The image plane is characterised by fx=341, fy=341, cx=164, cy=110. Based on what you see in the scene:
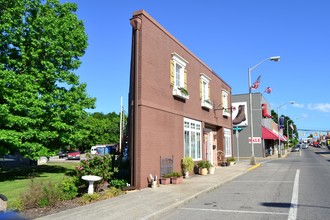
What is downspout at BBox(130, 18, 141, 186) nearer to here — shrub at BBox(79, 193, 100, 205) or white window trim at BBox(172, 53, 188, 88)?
shrub at BBox(79, 193, 100, 205)

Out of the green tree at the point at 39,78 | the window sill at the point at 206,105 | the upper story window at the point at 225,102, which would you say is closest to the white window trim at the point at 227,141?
the upper story window at the point at 225,102

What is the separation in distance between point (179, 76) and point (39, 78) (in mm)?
7204

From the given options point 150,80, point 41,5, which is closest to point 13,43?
point 41,5

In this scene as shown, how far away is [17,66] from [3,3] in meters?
3.02

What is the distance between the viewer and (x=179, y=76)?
61.2 feet

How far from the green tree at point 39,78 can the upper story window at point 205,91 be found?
719 cm

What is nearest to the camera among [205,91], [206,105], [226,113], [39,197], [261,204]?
[39,197]

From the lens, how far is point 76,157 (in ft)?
187

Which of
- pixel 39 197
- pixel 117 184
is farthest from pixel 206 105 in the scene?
pixel 39 197

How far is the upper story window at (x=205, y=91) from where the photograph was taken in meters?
22.1

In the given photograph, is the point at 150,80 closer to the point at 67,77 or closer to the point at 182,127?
the point at 182,127

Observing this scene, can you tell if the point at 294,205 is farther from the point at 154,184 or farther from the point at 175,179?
the point at 175,179

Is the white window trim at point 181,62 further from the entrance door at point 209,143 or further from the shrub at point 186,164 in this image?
the entrance door at point 209,143

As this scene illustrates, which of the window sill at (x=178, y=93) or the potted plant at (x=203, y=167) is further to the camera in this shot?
the potted plant at (x=203, y=167)
